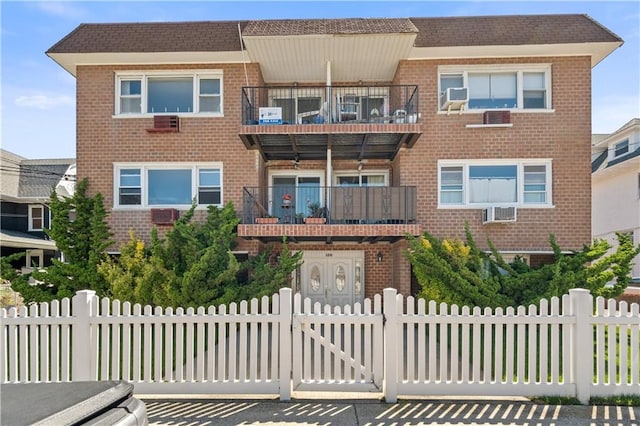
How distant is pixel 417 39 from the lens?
1148cm

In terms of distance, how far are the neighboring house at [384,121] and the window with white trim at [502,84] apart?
3 cm

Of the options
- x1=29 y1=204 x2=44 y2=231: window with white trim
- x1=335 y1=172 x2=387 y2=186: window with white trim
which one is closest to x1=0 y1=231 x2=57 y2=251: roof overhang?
x1=29 y1=204 x2=44 y2=231: window with white trim

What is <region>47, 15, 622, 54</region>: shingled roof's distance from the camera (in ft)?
36.4

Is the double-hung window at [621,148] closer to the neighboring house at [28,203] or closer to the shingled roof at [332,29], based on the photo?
the shingled roof at [332,29]

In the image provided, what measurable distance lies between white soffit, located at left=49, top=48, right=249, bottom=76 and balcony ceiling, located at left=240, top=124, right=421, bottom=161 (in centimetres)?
248

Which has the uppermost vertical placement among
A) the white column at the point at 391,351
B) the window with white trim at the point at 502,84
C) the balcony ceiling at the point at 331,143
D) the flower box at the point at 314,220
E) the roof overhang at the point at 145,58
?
the roof overhang at the point at 145,58

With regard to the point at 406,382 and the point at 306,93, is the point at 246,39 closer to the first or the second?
the point at 306,93

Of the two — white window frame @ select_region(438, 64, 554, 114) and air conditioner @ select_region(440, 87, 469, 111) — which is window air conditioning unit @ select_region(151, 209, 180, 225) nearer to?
white window frame @ select_region(438, 64, 554, 114)

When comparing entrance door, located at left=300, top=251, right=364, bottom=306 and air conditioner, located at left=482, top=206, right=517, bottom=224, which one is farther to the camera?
entrance door, located at left=300, top=251, right=364, bottom=306

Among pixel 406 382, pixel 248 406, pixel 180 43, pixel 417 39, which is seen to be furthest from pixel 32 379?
pixel 417 39

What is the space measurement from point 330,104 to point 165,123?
488cm

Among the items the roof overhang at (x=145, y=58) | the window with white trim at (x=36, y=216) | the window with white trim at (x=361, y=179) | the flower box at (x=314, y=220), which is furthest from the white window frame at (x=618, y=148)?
the window with white trim at (x=36, y=216)

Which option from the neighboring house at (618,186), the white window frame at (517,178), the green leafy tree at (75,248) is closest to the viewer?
the green leafy tree at (75,248)

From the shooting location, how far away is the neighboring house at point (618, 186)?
17.1m
